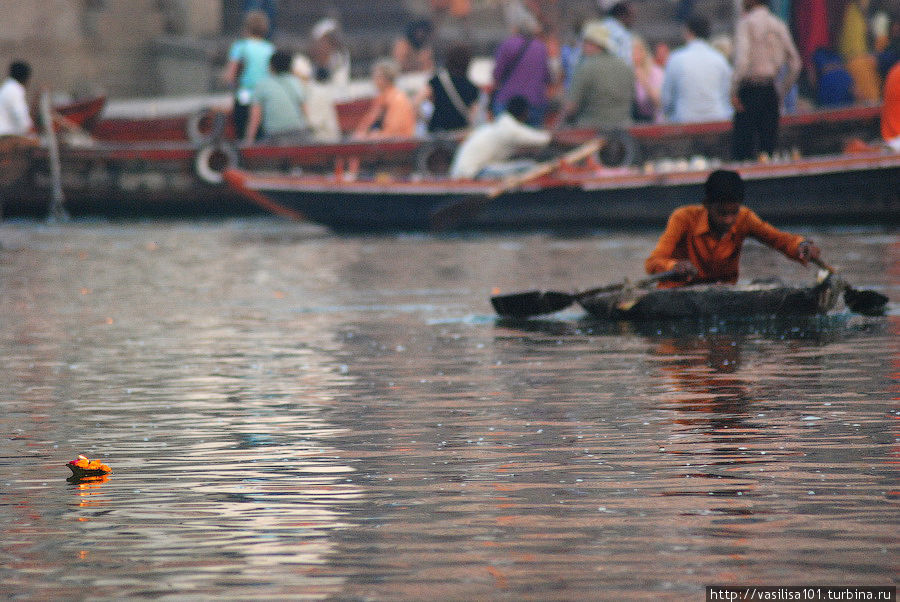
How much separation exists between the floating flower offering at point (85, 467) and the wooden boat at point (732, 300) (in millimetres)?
5625

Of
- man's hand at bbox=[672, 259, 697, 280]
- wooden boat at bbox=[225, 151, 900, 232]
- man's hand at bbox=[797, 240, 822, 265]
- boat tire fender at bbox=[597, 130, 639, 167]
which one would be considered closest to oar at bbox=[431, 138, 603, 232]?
wooden boat at bbox=[225, 151, 900, 232]

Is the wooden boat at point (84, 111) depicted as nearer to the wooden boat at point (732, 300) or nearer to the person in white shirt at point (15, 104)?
the person in white shirt at point (15, 104)

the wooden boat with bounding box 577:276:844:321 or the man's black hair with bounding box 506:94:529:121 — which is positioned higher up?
the man's black hair with bounding box 506:94:529:121

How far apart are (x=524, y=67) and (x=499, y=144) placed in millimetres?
1731

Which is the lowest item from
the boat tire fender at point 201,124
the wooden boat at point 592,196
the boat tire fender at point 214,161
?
the wooden boat at point 592,196

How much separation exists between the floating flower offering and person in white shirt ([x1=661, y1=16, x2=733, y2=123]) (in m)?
13.6

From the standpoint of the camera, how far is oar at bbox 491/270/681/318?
1255 centimetres

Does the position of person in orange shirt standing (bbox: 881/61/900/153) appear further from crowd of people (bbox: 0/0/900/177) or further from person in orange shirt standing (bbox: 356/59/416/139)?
person in orange shirt standing (bbox: 356/59/416/139)

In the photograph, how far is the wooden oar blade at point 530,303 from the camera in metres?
12.6

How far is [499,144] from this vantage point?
66.5 feet

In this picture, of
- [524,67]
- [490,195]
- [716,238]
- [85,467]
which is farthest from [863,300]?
[524,67]

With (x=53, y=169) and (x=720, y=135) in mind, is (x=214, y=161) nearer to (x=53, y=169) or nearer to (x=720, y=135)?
(x=53, y=169)

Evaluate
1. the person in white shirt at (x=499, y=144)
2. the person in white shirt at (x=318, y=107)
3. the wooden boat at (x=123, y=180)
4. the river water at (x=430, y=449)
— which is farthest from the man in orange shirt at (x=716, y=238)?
the wooden boat at (x=123, y=180)

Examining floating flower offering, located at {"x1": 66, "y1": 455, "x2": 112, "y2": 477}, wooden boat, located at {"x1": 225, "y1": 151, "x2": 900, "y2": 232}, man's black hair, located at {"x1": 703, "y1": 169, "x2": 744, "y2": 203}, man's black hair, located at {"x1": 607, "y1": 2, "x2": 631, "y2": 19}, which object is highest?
man's black hair, located at {"x1": 607, "y1": 2, "x2": 631, "y2": 19}
